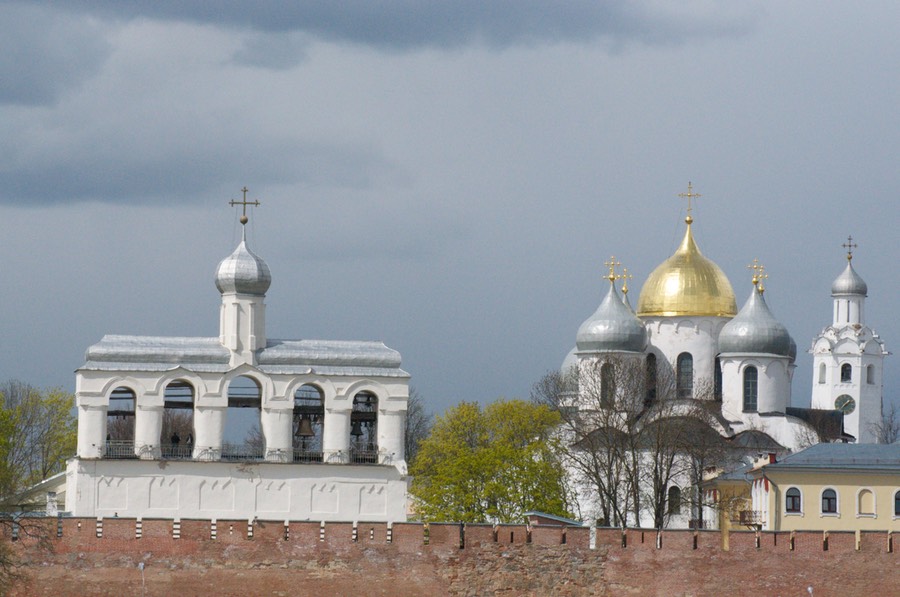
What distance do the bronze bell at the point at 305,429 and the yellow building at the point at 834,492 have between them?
481 inches

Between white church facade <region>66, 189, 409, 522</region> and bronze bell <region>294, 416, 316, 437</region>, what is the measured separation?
0.13 feet

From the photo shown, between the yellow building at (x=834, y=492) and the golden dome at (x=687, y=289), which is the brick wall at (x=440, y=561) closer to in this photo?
the yellow building at (x=834, y=492)

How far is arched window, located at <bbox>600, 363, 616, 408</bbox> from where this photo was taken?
72875mm

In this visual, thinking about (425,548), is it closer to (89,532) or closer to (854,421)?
(89,532)

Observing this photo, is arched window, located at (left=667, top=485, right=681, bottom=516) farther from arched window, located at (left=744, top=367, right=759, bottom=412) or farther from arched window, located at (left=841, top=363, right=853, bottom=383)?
arched window, located at (left=841, top=363, right=853, bottom=383)

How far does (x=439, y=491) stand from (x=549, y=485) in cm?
290

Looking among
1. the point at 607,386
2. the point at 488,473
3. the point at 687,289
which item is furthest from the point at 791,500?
the point at 687,289

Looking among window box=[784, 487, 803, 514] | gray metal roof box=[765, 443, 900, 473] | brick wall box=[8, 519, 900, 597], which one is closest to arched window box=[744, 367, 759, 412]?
gray metal roof box=[765, 443, 900, 473]

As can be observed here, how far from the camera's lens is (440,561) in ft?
157

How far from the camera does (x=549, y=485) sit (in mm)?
63500

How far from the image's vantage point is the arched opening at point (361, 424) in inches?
2399

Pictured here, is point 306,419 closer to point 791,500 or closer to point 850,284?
point 791,500

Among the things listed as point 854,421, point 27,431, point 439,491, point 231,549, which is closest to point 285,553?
point 231,549

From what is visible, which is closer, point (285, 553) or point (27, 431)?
point (285, 553)
